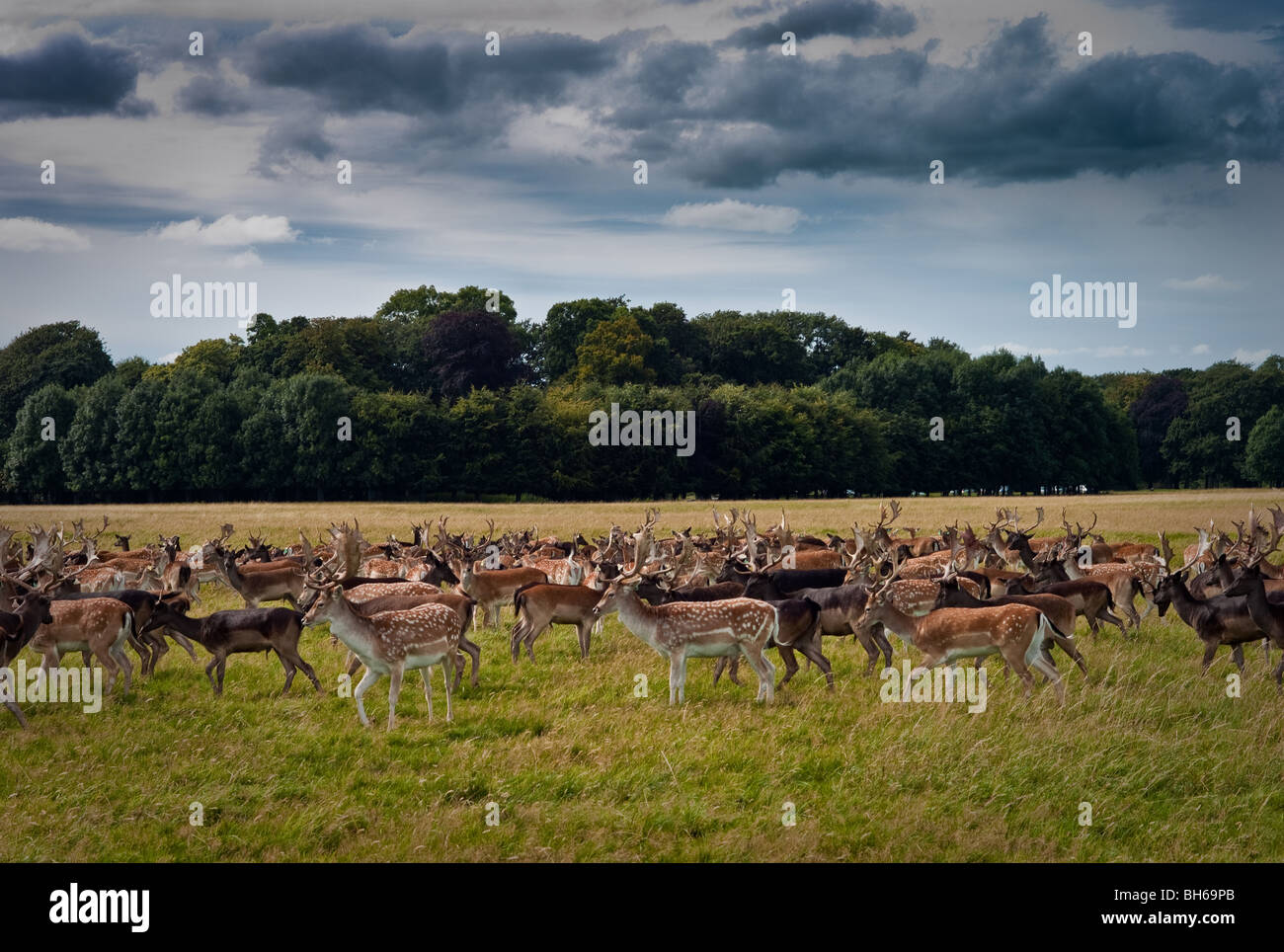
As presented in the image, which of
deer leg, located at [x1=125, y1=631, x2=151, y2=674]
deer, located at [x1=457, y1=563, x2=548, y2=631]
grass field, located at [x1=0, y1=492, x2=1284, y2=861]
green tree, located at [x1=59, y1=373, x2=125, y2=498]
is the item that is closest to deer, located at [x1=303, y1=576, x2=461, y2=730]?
grass field, located at [x1=0, y1=492, x2=1284, y2=861]

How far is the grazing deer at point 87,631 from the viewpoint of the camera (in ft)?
30.2

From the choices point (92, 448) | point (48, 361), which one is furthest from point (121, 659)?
point (48, 361)

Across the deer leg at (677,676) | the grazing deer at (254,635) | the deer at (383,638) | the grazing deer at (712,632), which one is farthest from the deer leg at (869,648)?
the grazing deer at (254,635)

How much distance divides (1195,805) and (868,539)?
771cm

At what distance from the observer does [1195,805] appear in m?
6.66

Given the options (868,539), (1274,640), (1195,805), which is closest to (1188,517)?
(868,539)

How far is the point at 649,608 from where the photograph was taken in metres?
9.31

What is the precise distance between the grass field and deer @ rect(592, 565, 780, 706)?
26 centimetres

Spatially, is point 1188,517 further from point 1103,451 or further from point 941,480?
point 1103,451

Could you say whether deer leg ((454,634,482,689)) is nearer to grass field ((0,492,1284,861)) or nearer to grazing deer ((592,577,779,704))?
grass field ((0,492,1284,861))

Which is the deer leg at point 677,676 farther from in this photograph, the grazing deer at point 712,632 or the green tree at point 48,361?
the green tree at point 48,361

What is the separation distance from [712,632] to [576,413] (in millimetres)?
39380

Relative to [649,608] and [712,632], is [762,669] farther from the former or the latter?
[649,608]

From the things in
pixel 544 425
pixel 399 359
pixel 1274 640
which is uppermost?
pixel 399 359
